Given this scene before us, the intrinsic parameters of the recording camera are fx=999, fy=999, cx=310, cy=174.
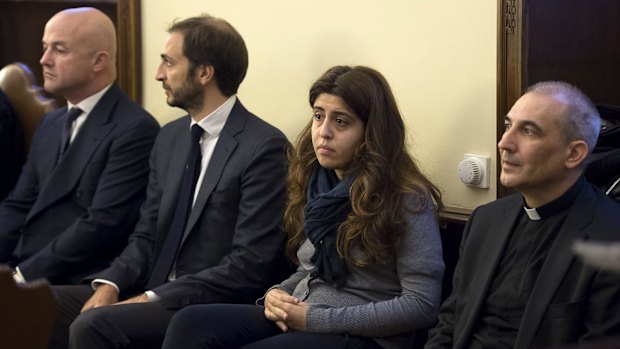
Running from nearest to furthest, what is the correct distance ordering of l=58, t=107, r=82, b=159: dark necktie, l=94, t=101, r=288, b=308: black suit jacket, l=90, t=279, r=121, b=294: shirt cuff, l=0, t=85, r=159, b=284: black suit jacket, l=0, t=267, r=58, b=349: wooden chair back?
l=0, t=267, r=58, b=349: wooden chair back < l=94, t=101, r=288, b=308: black suit jacket < l=90, t=279, r=121, b=294: shirt cuff < l=0, t=85, r=159, b=284: black suit jacket < l=58, t=107, r=82, b=159: dark necktie

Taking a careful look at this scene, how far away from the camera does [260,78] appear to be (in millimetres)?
3893

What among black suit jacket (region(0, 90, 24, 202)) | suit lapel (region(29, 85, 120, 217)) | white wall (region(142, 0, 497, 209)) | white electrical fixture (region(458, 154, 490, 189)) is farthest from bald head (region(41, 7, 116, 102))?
white electrical fixture (region(458, 154, 490, 189))

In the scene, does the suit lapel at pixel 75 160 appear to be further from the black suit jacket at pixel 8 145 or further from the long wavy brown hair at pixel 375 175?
the long wavy brown hair at pixel 375 175

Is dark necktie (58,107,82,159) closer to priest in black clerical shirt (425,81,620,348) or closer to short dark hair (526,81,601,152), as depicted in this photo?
priest in black clerical shirt (425,81,620,348)

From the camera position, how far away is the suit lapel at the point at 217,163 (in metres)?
3.26

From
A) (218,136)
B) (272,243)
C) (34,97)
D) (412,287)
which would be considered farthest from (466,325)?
(34,97)

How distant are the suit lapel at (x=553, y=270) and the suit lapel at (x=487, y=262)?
150 mm

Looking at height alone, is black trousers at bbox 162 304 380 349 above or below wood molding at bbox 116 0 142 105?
below

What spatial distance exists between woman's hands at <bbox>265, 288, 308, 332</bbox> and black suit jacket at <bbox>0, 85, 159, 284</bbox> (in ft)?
3.38

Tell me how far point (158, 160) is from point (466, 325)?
1528 millimetres

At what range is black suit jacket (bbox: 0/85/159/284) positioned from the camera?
3598 millimetres

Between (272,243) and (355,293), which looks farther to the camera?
(272,243)

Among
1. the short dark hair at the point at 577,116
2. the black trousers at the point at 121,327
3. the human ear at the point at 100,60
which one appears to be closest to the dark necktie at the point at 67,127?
the human ear at the point at 100,60

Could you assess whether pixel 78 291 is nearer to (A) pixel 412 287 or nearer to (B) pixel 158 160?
(B) pixel 158 160
